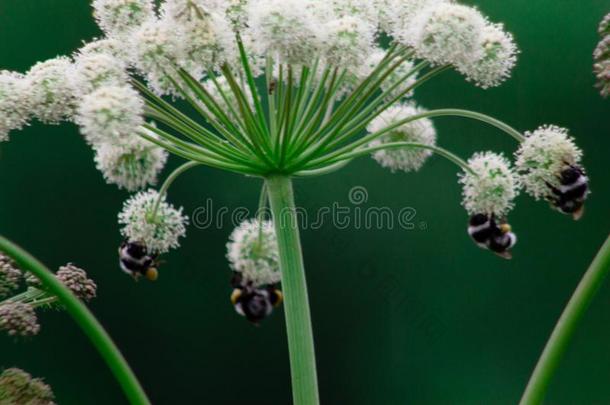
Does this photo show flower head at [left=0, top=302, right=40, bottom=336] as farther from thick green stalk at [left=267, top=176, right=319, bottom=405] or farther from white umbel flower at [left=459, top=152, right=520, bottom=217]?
white umbel flower at [left=459, top=152, right=520, bottom=217]

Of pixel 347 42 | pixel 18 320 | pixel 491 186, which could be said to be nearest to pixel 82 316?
pixel 18 320

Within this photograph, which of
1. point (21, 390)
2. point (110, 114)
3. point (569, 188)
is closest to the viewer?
point (21, 390)

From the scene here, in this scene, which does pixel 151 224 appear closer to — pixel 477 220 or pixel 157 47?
pixel 157 47

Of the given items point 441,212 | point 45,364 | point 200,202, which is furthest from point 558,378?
point 45,364

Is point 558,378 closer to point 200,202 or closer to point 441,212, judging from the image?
point 441,212

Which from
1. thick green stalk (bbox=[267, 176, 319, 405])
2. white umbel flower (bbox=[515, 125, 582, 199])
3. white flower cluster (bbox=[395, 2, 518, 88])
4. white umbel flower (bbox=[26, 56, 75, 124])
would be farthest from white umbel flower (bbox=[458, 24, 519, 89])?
white umbel flower (bbox=[26, 56, 75, 124])

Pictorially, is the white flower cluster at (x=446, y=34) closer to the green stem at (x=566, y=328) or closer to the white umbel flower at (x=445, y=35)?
the white umbel flower at (x=445, y=35)
